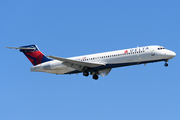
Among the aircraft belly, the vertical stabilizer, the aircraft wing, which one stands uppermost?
the vertical stabilizer

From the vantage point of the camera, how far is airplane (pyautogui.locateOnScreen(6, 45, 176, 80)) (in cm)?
3856

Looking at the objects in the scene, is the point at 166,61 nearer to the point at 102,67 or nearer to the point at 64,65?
the point at 102,67

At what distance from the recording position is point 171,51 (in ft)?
127

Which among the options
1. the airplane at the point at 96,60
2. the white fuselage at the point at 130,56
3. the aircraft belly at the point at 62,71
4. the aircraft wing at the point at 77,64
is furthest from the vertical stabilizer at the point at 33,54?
the white fuselage at the point at 130,56

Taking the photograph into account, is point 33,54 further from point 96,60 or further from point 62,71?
point 96,60

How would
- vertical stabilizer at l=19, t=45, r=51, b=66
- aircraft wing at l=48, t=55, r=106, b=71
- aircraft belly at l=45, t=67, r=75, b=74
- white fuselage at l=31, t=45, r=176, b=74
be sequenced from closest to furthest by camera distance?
white fuselage at l=31, t=45, r=176, b=74 < aircraft wing at l=48, t=55, r=106, b=71 < aircraft belly at l=45, t=67, r=75, b=74 < vertical stabilizer at l=19, t=45, r=51, b=66

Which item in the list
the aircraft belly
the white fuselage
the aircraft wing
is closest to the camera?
the white fuselage

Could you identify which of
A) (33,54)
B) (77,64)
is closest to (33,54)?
(33,54)

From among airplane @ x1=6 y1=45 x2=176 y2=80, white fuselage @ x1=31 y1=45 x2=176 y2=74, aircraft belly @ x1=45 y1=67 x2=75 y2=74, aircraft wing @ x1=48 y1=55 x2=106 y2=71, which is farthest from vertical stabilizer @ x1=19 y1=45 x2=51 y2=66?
white fuselage @ x1=31 y1=45 x2=176 y2=74

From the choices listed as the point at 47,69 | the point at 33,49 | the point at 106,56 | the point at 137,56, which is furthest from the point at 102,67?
the point at 33,49

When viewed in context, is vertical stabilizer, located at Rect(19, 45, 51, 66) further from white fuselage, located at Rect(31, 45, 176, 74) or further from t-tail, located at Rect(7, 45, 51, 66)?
white fuselage, located at Rect(31, 45, 176, 74)

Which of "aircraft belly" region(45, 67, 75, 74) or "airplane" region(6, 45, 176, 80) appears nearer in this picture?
"airplane" region(6, 45, 176, 80)

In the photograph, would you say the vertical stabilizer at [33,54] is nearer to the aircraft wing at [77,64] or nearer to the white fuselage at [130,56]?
the aircraft wing at [77,64]

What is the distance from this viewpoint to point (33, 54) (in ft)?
150
